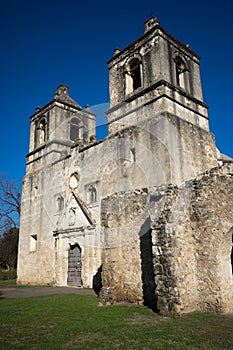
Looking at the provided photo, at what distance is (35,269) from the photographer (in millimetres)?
17234

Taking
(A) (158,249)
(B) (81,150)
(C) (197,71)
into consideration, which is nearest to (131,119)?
(B) (81,150)

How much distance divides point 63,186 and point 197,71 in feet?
32.6

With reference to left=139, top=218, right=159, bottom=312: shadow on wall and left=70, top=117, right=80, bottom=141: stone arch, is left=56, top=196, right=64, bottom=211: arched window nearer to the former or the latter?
left=70, top=117, right=80, bottom=141: stone arch

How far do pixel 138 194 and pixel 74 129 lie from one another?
1290 centimetres

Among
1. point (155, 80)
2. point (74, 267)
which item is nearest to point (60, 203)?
point (74, 267)

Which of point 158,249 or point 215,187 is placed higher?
point 215,187

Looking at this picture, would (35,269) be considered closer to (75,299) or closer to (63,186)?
(63,186)

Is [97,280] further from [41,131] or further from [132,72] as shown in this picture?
[41,131]

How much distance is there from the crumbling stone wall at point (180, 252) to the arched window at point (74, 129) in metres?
12.6

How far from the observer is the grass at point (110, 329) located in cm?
→ 482

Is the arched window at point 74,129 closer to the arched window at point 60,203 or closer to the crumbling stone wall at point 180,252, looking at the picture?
the arched window at point 60,203

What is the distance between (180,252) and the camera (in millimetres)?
7285

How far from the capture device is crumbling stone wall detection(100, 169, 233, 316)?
23.1 feet

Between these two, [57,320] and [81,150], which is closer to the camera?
[57,320]
